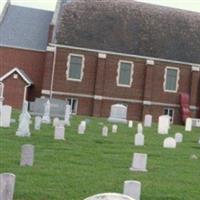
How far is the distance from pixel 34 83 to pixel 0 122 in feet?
78.7

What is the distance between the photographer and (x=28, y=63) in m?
44.2

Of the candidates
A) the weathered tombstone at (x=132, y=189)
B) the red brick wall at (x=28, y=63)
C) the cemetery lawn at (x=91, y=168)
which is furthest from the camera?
the red brick wall at (x=28, y=63)

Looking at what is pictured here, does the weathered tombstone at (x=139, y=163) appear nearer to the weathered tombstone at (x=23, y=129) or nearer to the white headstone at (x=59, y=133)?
the white headstone at (x=59, y=133)

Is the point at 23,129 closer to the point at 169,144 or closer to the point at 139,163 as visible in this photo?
the point at 169,144

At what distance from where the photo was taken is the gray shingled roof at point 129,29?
145ft

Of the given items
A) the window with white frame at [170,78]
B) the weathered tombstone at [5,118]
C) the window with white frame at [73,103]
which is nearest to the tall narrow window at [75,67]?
the window with white frame at [73,103]

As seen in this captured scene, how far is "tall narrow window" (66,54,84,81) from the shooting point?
142 feet

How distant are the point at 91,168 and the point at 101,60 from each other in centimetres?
3167

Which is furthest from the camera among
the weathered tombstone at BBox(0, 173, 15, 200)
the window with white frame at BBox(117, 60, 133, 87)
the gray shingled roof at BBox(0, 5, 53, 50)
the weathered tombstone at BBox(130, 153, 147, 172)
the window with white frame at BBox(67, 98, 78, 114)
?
the gray shingled roof at BBox(0, 5, 53, 50)

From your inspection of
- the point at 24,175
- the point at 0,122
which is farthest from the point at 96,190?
the point at 0,122

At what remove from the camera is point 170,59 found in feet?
148

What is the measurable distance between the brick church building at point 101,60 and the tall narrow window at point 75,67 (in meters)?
0.07

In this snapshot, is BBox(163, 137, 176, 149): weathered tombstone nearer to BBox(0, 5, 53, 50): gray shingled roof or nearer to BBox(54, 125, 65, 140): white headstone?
BBox(54, 125, 65, 140): white headstone

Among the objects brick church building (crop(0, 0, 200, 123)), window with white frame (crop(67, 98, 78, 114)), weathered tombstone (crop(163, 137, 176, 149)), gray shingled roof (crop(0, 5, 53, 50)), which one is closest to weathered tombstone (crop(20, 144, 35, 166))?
weathered tombstone (crop(163, 137, 176, 149))
